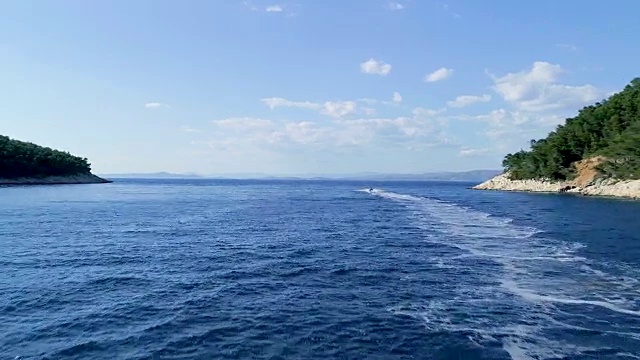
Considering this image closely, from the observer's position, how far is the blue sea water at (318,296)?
1577 centimetres

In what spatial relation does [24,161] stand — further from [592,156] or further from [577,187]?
[592,156]

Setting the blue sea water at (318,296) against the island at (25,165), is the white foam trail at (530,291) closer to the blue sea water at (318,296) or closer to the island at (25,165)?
the blue sea water at (318,296)

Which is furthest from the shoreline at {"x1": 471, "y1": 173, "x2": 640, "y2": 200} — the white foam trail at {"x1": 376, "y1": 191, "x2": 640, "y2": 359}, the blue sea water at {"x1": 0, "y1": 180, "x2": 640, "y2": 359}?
the white foam trail at {"x1": 376, "y1": 191, "x2": 640, "y2": 359}

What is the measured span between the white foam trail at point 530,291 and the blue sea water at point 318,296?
0.09 m

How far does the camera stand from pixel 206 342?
1602cm

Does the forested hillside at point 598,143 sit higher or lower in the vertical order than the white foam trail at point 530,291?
higher

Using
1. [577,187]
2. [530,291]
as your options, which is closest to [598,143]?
[577,187]

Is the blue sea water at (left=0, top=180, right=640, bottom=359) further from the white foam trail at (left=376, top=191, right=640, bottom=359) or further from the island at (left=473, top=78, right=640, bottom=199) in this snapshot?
the island at (left=473, top=78, right=640, bottom=199)

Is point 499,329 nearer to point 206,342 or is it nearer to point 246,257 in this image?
point 206,342

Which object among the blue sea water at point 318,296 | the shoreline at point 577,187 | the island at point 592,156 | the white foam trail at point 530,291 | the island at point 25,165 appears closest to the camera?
the blue sea water at point 318,296

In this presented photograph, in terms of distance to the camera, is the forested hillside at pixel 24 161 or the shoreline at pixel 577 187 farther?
the forested hillside at pixel 24 161

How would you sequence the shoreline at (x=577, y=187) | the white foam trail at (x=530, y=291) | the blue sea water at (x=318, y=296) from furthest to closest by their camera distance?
the shoreline at (x=577, y=187) → the white foam trail at (x=530, y=291) → the blue sea water at (x=318, y=296)

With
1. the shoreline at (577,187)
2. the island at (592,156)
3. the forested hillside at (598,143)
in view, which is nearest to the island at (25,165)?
the shoreline at (577,187)

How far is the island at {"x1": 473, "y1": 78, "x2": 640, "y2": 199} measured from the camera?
98.1 m
